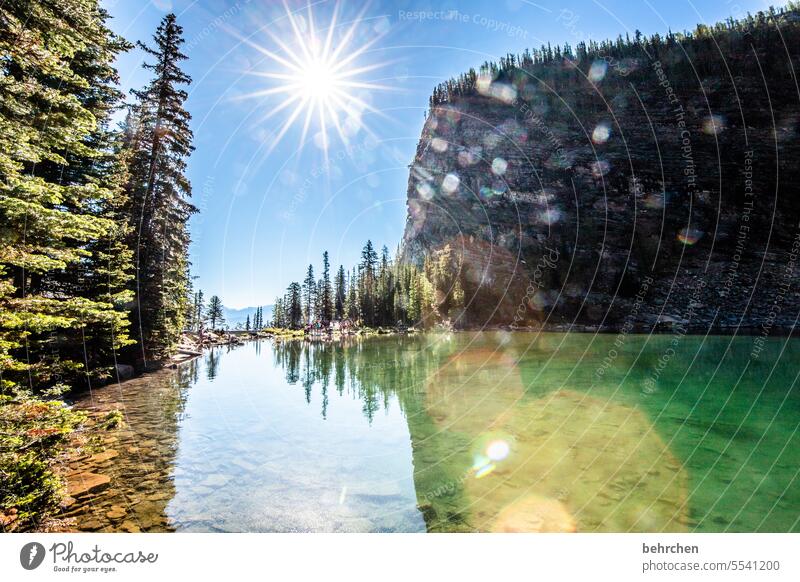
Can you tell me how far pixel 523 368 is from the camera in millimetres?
21922

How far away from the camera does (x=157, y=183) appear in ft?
65.5

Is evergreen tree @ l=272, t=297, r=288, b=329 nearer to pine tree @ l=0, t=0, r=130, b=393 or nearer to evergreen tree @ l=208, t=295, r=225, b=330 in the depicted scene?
evergreen tree @ l=208, t=295, r=225, b=330

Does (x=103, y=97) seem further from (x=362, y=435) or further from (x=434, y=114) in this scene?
(x=434, y=114)

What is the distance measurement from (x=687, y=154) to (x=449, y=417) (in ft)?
325

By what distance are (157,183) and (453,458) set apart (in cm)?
2150

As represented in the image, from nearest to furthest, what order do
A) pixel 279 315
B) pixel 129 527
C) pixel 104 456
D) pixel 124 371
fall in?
pixel 129 527
pixel 104 456
pixel 124 371
pixel 279 315

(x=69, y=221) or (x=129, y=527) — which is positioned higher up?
(x=69, y=221)

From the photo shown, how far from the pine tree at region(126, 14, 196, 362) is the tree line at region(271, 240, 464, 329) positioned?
60046 mm

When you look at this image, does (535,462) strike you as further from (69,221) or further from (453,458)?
(69,221)

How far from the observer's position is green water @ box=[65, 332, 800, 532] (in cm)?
587

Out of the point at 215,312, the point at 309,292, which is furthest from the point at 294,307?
the point at 215,312
